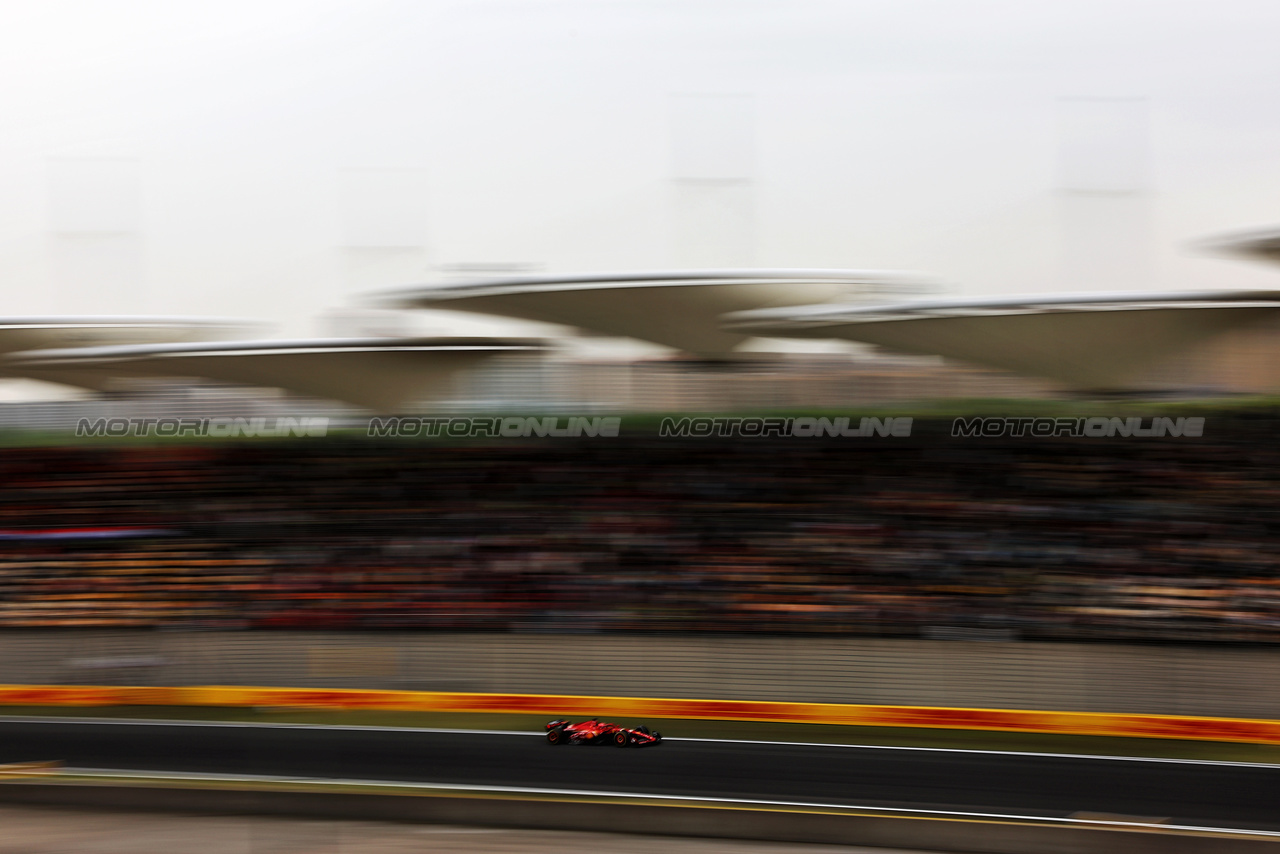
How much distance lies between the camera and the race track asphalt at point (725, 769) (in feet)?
26.4

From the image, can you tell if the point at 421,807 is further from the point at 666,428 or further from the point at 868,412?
the point at 868,412

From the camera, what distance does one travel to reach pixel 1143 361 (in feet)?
38.1

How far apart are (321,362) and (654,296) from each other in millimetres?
4653

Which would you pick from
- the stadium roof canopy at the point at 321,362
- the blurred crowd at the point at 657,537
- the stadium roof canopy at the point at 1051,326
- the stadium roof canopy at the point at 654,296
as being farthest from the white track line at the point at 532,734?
the stadium roof canopy at the point at 654,296

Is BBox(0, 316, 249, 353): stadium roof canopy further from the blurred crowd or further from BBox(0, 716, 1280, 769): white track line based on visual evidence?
BBox(0, 716, 1280, 769): white track line

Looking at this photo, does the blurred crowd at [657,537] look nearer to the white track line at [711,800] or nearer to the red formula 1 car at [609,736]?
the red formula 1 car at [609,736]

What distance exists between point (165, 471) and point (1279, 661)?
14577 millimetres

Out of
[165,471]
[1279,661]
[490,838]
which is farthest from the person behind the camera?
[165,471]

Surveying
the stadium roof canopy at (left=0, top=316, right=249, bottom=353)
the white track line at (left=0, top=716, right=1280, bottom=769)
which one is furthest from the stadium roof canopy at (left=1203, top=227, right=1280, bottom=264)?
the stadium roof canopy at (left=0, top=316, right=249, bottom=353)

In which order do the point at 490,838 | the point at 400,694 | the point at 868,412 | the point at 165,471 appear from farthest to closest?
the point at 165,471
the point at 868,412
the point at 400,694
the point at 490,838

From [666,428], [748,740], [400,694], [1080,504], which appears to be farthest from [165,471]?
[1080,504]

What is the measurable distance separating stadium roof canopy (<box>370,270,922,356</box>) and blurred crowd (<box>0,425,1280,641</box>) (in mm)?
1873

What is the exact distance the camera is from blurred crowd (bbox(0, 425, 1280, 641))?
11523mm

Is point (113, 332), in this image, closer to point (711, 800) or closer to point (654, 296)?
point (654, 296)
